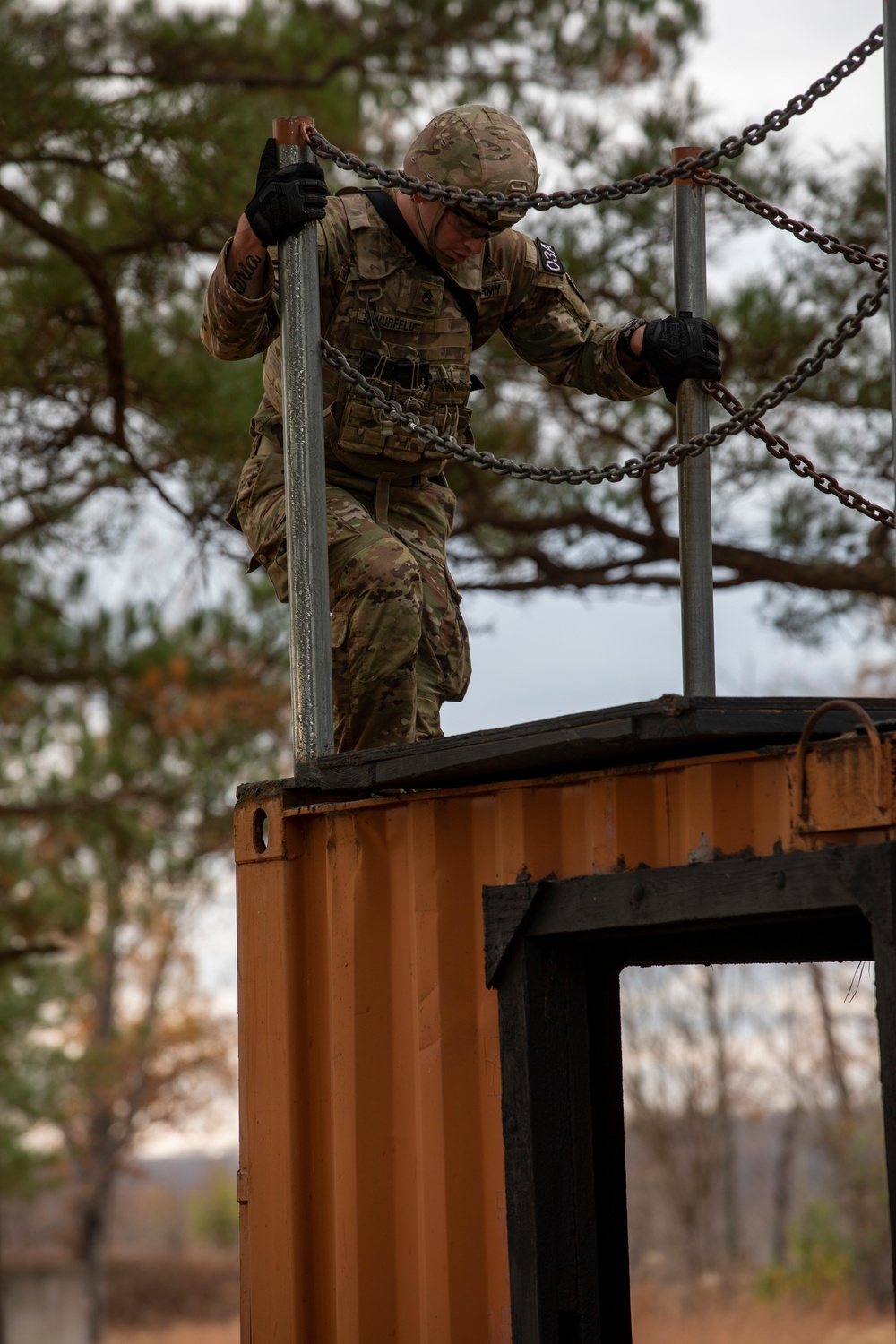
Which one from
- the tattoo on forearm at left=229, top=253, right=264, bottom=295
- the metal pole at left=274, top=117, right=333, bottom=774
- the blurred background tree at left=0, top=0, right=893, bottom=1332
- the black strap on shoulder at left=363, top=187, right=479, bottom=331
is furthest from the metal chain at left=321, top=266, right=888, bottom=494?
the blurred background tree at left=0, top=0, right=893, bottom=1332

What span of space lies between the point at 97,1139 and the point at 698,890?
25.9 m

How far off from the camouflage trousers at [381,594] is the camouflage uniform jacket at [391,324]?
0.29 ft

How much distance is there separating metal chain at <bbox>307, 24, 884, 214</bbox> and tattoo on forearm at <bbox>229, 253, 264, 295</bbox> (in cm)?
25

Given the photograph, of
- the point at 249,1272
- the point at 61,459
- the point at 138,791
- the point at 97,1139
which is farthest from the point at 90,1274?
the point at 249,1272

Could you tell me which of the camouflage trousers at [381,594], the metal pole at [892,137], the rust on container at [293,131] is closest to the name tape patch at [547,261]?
the camouflage trousers at [381,594]

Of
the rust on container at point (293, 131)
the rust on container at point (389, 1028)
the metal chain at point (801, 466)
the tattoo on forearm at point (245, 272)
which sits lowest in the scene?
the rust on container at point (389, 1028)

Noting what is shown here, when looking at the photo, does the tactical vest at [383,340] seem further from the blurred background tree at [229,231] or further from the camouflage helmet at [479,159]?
the blurred background tree at [229,231]

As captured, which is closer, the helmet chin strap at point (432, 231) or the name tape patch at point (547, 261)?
the helmet chin strap at point (432, 231)

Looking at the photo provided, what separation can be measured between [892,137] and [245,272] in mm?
1476

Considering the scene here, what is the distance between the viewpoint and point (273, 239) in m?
3.44

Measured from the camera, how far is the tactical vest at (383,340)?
12.1 feet

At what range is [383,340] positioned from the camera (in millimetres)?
3750

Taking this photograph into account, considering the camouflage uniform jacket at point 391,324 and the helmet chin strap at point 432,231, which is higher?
the helmet chin strap at point 432,231

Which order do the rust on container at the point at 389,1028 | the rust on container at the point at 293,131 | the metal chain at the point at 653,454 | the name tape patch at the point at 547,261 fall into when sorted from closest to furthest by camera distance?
the rust on container at the point at 389,1028, the metal chain at the point at 653,454, the rust on container at the point at 293,131, the name tape patch at the point at 547,261
